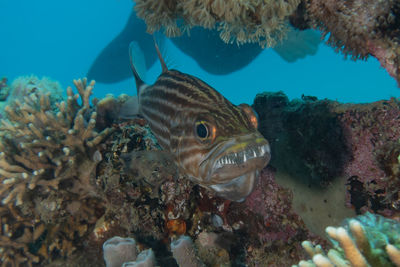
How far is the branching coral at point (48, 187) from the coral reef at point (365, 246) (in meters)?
3.48

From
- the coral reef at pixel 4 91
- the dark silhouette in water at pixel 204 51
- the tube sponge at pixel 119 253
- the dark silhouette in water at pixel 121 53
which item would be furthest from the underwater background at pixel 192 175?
the dark silhouette in water at pixel 121 53

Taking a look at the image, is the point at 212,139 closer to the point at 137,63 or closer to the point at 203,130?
the point at 203,130

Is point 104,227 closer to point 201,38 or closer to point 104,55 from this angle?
point 201,38

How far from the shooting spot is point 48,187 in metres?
3.97

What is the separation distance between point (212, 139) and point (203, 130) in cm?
13

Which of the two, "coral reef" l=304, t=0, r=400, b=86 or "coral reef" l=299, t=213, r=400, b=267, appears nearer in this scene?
"coral reef" l=299, t=213, r=400, b=267

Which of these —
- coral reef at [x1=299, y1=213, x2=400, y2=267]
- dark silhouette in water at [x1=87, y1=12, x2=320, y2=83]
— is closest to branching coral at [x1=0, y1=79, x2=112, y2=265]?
coral reef at [x1=299, y1=213, x2=400, y2=267]

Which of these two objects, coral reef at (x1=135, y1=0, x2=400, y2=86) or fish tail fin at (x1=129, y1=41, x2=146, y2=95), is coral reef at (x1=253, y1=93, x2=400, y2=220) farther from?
fish tail fin at (x1=129, y1=41, x2=146, y2=95)

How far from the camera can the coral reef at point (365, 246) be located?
1669 mm

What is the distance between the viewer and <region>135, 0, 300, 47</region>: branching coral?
13.1 ft

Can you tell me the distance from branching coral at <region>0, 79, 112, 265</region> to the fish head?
2219 mm

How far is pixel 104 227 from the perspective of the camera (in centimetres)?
418

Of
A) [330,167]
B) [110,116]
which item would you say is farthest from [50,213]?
[330,167]

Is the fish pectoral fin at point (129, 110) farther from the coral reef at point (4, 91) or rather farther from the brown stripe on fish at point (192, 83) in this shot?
the coral reef at point (4, 91)
